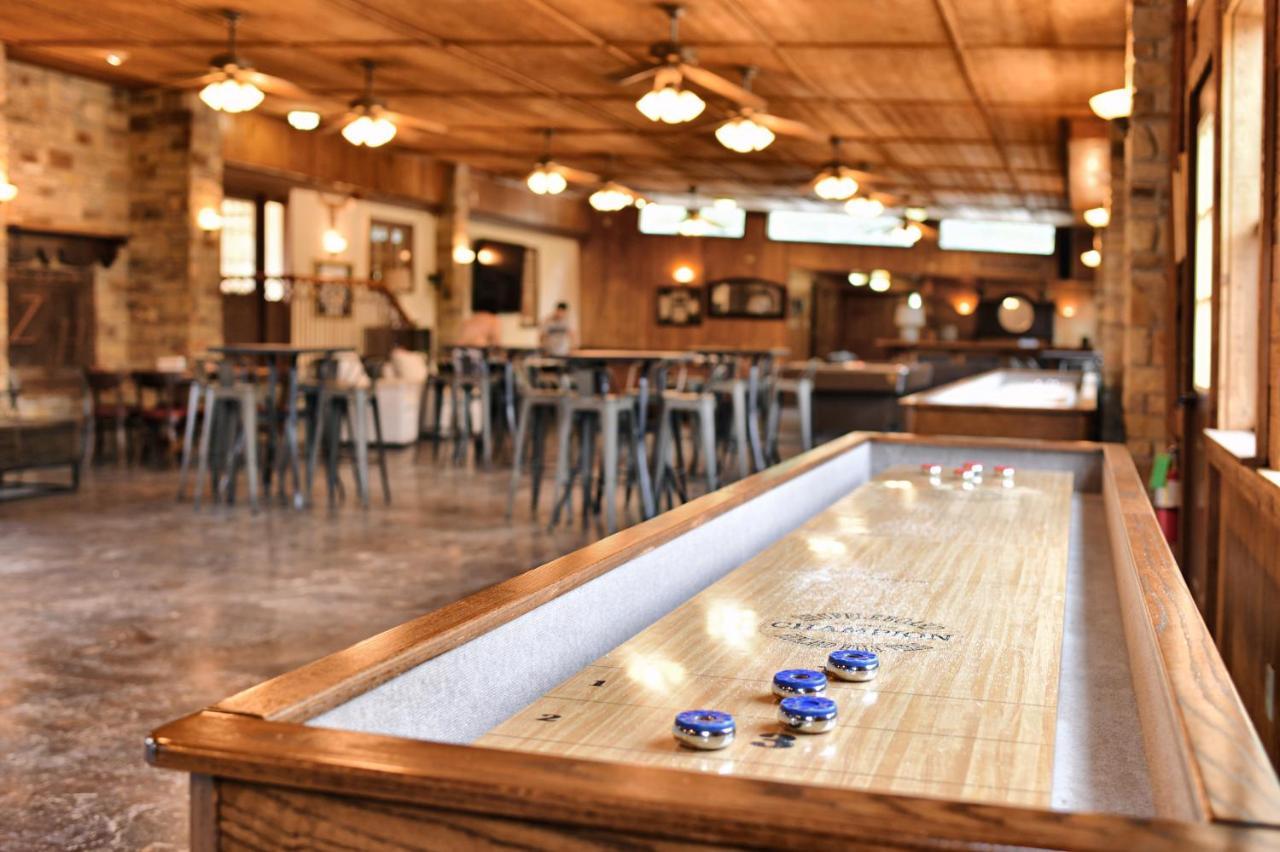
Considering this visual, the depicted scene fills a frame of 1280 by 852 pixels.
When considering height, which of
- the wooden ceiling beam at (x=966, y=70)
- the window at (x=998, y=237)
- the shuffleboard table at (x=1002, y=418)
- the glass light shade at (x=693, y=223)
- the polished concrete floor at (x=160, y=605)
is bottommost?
the polished concrete floor at (x=160, y=605)

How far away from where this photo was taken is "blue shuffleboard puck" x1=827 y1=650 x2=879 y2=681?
1.69 meters

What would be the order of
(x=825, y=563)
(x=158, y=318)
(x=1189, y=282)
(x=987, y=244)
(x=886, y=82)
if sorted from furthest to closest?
(x=987, y=244), (x=158, y=318), (x=886, y=82), (x=1189, y=282), (x=825, y=563)

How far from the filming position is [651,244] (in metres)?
21.7

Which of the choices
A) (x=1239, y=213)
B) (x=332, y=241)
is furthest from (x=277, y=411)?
(x=1239, y=213)

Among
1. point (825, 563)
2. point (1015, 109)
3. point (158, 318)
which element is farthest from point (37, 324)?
point (825, 563)

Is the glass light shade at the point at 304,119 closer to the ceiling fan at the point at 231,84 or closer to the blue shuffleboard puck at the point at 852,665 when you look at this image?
the ceiling fan at the point at 231,84

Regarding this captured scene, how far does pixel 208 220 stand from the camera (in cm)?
1171

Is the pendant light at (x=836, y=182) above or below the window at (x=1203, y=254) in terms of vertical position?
above

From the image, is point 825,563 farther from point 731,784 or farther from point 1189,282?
point 1189,282

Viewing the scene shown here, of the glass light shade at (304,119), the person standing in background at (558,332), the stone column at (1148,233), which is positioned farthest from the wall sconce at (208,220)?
the stone column at (1148,233)

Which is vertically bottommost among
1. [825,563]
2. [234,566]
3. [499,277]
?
[234,566]

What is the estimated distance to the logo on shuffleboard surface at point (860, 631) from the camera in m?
1.91

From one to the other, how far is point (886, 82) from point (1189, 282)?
5.33m

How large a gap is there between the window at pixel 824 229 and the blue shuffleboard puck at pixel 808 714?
2024 cm
